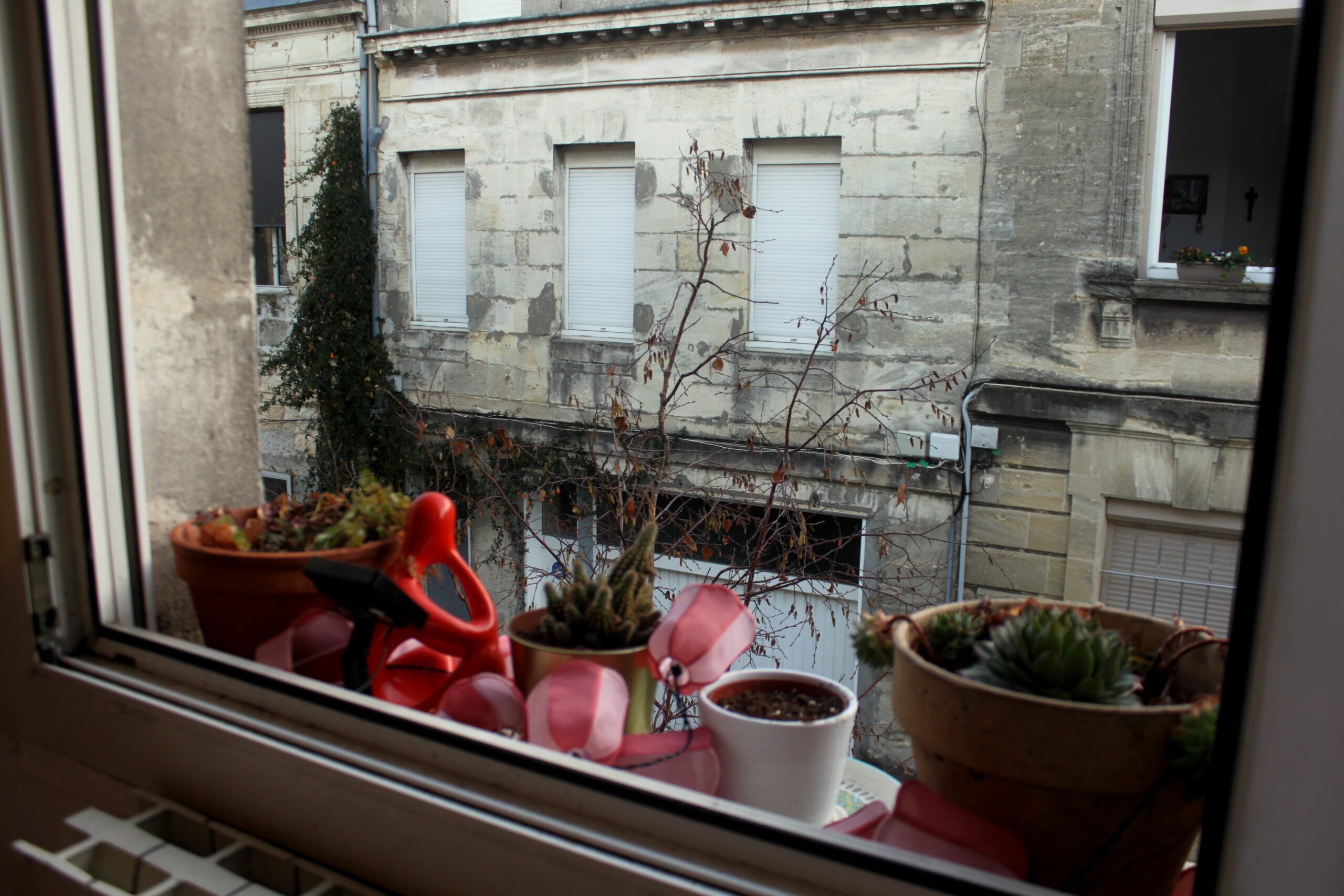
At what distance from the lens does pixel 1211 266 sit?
13.5ft

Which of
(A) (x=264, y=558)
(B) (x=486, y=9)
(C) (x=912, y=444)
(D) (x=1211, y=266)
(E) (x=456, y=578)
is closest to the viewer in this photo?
(A) (x=264, y=558)

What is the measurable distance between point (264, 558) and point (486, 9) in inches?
231

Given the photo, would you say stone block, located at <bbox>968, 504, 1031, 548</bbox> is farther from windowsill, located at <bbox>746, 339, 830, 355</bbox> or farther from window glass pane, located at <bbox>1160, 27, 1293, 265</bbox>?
window glass pane, located at <bbox>1160, 27, 1293, 265</bbox>

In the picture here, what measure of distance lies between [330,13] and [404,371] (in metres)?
2.24

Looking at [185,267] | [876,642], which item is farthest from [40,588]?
[876,642]

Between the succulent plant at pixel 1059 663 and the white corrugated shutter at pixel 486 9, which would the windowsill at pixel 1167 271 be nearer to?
the white corrugated shutter at pixel 486 9

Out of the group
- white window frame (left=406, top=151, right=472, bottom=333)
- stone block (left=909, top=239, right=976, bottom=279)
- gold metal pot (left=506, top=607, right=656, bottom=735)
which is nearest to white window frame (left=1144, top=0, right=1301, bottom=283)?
stone block (left=909, top=239, right=976, bottom=279)

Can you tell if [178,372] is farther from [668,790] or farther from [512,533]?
[512,533]

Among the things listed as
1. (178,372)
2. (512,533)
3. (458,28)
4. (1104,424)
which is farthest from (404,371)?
(178,372)

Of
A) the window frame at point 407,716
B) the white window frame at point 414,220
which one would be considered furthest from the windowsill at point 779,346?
the window frame at point 407,716

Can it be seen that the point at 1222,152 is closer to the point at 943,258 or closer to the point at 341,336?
the point at 943,258

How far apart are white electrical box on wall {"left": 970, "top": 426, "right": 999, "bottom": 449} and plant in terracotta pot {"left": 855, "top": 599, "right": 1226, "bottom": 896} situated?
411 cm

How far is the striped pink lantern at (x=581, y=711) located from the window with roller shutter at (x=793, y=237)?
4298 mm

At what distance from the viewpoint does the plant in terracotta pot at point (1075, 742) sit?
568 mm
